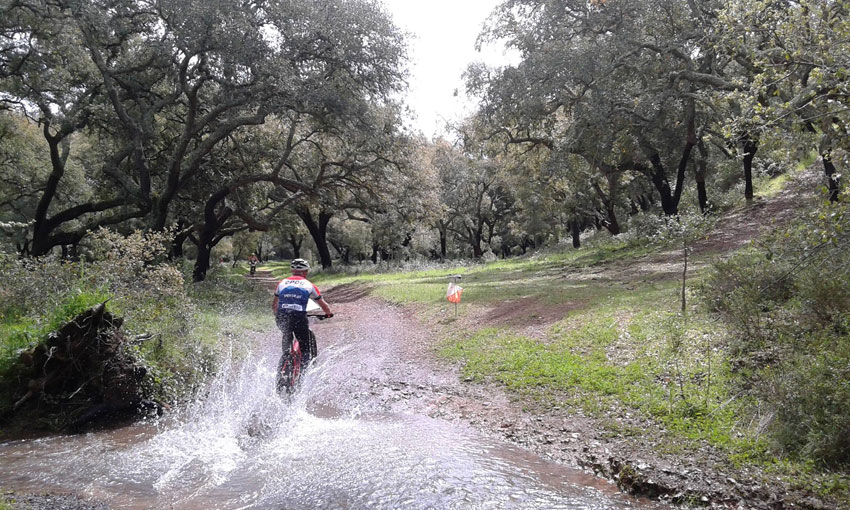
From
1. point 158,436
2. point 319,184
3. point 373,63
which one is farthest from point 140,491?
point 319,184

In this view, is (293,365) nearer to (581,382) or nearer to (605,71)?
(581,382)

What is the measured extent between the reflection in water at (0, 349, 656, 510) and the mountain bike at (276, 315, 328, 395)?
24 centimetres

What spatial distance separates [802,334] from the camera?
5.79m

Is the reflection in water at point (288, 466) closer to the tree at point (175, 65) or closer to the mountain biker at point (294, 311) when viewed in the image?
the mountain biker at point (294, 311)

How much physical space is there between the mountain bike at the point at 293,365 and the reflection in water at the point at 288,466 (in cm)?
24

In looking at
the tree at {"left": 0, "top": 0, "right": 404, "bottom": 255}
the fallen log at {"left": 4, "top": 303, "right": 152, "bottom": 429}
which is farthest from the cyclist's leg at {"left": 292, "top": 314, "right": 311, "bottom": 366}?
the tree at {"left": 0, "top": 0, "right": 404, "bottom": 255}

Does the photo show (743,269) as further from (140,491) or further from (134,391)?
(134,391)

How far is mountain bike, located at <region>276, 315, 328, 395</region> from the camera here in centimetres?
660

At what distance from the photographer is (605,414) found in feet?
19.7

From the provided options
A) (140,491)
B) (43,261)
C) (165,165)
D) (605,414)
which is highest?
(165,165)

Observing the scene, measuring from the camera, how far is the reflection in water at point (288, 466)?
13.6 feet

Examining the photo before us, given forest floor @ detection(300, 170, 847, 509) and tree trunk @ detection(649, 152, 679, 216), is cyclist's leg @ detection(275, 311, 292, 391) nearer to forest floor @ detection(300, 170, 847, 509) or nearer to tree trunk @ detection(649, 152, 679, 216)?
forest floor @ detection(300, 170, 847, 509)

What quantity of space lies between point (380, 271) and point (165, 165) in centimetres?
1386

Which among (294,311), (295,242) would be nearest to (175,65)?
(294,311)
